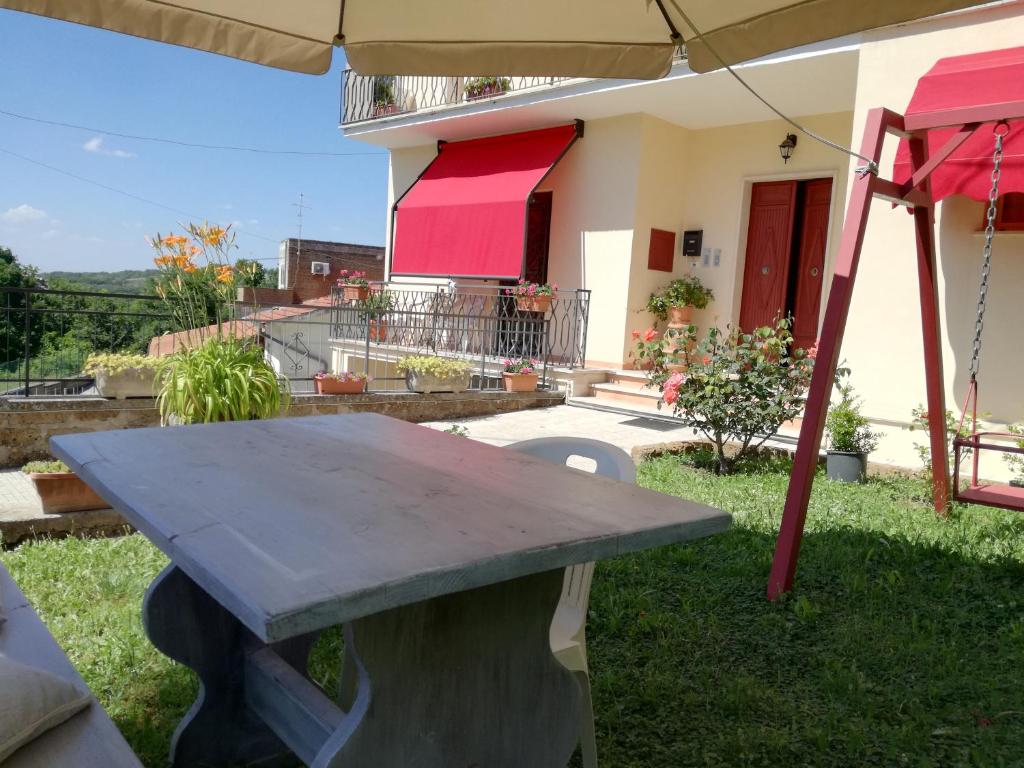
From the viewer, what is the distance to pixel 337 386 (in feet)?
27.1

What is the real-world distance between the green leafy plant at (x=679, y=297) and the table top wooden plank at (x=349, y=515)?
8.38 meters

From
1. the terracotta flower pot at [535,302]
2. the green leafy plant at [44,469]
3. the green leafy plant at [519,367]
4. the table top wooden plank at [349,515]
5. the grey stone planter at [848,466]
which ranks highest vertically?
the terracotta flower pot at [535,302]

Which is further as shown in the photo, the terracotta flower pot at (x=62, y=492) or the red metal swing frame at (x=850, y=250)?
the terracotta flower pot at (x=62, y=492)

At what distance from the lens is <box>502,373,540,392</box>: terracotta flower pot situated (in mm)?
9562

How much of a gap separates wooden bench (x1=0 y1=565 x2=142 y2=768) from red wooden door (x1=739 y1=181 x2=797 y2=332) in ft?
30.0

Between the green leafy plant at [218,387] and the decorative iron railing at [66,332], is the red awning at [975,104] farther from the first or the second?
the decorative iron railing at [66,332]

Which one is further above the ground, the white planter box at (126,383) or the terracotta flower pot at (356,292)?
the terracotta flower pot at (356,292)

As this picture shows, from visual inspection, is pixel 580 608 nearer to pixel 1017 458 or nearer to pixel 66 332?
pixel 1017 458

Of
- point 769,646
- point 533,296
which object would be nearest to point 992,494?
point 769,646

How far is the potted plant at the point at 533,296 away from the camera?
35.4 ft

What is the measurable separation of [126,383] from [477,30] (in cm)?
513

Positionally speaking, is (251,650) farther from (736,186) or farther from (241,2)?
(736,186)

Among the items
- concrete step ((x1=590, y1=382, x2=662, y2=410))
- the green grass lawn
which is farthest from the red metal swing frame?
concrete step ((x1=590, y1=382, x2=662, y2=410))

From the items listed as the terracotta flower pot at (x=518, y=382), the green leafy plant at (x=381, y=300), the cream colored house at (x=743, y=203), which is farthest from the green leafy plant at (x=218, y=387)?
the green leafy plant at (x=381, y=300)
